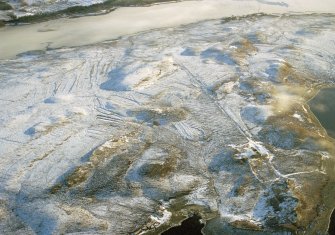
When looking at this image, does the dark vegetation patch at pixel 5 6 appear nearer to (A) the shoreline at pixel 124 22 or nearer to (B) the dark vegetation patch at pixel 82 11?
(B) the dark vegetation patch at pixel 82 11

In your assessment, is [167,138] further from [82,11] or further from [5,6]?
[5,6]

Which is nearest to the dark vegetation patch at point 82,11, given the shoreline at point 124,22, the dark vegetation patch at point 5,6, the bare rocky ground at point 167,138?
the shoreline at point 124,22

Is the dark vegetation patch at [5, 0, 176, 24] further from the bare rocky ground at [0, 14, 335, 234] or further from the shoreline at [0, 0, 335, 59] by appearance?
the bare rocky ground at [0, 14, 335, 234]

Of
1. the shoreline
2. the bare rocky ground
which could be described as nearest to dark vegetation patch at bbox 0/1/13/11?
the shoreline

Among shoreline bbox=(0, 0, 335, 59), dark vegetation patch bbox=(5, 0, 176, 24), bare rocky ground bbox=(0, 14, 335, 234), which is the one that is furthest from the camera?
dark vegetation patch bbox=(5, 0, 176, 24)

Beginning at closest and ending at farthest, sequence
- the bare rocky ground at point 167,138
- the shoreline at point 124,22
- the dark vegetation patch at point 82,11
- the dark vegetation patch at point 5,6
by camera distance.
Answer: the bare rocky ground at point 167,138 < the shoreline at point 124,22 < the dark vegetation patch at point 82,11 < the dark vegetation patch at point 5,6

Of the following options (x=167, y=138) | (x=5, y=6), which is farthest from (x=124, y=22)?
(x=167, y=138)
